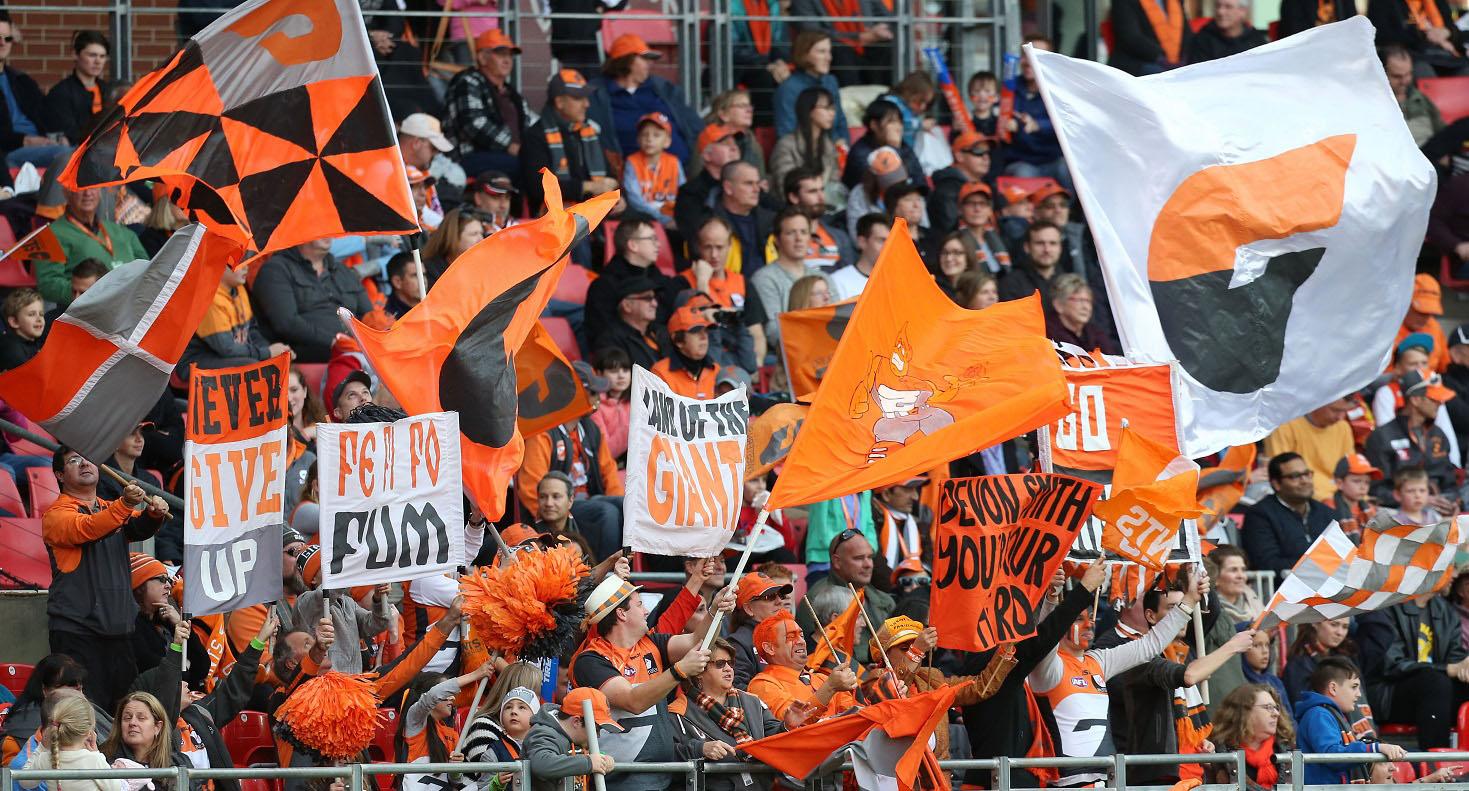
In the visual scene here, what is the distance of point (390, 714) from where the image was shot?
1138 centimetres

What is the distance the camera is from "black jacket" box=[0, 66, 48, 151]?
1700 centimetres

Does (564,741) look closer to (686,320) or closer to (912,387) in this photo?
(912,387)

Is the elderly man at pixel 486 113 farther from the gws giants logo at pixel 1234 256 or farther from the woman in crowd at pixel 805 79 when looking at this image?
the gws giants logo at pixel 1234 256

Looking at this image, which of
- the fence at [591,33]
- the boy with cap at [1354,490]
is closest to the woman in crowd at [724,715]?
the boy with cap at [1354,490]

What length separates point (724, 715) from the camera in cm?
1074

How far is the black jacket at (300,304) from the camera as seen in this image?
14.9m

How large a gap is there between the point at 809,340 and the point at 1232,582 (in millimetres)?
3064

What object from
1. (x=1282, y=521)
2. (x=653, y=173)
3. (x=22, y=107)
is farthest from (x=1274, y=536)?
(x=22, y=107)

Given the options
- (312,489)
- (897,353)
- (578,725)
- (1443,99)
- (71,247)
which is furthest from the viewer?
(1443,99)

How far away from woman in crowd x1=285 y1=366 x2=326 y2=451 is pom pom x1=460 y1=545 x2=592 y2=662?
3351 mm

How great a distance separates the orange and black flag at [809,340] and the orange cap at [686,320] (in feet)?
1.60

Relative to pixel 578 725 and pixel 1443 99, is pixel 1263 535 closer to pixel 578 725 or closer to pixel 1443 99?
pixel 578 725

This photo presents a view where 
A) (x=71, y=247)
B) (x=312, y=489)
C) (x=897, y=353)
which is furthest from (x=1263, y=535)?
(x=71, y=247)

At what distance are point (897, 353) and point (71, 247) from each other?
598cm
